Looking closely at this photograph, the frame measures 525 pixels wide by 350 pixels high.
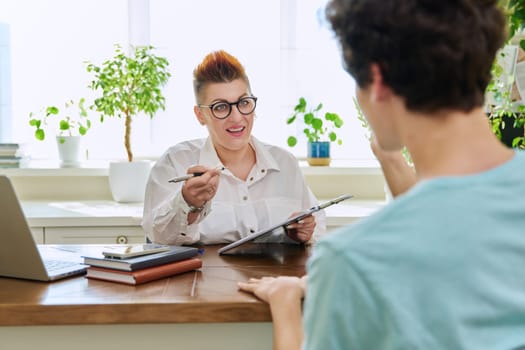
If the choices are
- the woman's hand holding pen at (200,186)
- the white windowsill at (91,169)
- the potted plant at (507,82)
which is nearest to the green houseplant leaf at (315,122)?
the white windowsill at (91,169)

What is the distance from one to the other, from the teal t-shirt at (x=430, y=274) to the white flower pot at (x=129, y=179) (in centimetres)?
287

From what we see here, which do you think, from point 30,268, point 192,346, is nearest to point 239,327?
point 192,346

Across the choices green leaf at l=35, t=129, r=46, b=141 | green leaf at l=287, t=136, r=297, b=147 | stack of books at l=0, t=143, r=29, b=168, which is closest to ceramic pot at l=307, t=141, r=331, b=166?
green leaf at l=287, t=136, r=297, b=147

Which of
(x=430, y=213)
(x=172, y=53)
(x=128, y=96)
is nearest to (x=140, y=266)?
(x=430, y=213)

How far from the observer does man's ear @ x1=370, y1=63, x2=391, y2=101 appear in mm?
976

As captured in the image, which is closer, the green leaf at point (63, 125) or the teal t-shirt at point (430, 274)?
the teal t-shirt at point (430, 274)

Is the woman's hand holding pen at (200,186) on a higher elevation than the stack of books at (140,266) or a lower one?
higher

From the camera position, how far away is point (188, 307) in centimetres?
156

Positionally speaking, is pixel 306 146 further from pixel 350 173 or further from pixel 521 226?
pixel 521 226

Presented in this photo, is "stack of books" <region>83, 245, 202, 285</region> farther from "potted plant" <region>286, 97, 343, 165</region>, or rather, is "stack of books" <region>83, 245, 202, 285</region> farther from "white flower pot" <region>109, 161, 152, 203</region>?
"potted plant" <region>286, 97, 343, 165</region>

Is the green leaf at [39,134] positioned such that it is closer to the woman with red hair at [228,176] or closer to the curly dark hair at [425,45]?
→ the woman with red hair at [228,176]

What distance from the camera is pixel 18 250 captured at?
1.74m

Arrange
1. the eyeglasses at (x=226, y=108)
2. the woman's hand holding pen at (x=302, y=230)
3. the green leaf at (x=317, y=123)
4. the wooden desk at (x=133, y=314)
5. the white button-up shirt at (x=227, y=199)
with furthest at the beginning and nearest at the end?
the green leaf at (x=317, y=123), the eyeglasses at (x=226, y=108), the white button-up shirt at (x=227, y=199), the woman's hand holding pen at (x=302, y=230), the wooden desk at (x=133, y=314)

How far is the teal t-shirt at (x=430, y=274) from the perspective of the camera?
86 cm
